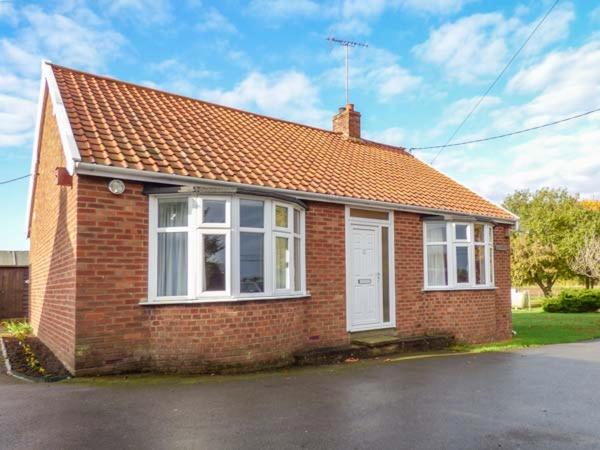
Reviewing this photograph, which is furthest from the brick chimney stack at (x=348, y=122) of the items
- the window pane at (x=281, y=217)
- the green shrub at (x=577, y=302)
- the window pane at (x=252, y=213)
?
the green shrub at (x=577, y=302)

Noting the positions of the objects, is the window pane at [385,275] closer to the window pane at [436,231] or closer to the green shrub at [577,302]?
the window pane at [436,231]

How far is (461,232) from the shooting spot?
456 inches

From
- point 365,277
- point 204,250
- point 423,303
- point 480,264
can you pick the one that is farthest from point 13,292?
point 480,264

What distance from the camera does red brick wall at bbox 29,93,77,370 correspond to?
7.43 meters

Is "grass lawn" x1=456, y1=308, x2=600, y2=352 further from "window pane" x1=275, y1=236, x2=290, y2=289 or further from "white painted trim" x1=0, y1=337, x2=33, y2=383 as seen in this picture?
"white painted trim" x1=0, y1=337, x2=33, y2=383

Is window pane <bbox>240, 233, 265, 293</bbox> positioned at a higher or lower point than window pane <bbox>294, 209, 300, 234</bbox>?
lower

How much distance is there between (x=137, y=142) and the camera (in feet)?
26.9

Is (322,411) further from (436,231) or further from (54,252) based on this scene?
(436,231)

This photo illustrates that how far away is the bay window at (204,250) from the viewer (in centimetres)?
762

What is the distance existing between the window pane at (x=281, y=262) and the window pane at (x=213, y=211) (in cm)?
114

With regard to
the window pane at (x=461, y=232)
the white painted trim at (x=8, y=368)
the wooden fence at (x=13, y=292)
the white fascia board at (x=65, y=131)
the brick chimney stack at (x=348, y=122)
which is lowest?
the white painted trim at (x=8, y=368)

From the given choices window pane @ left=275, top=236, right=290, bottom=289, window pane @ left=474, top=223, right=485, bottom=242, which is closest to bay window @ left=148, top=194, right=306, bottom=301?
window pane @ left=275, top=236, right=290, bottom=289

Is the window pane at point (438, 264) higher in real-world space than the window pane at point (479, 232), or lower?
lower

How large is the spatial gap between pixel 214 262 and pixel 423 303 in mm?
5351
